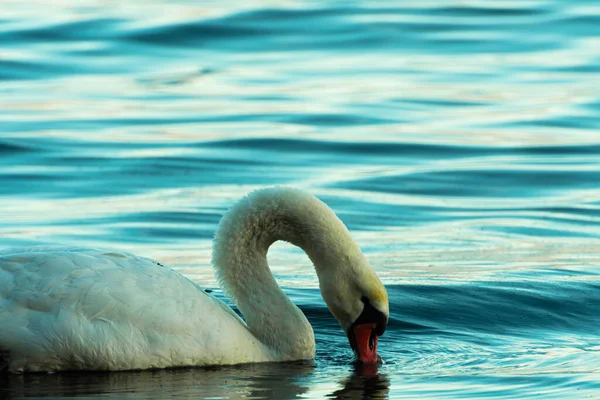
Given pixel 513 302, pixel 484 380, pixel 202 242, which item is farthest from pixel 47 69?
pixel 484 380

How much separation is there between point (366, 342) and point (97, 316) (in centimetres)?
168

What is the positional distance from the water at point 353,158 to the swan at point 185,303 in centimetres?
16

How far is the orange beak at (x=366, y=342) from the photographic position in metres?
8.38

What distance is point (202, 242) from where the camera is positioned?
487 inches

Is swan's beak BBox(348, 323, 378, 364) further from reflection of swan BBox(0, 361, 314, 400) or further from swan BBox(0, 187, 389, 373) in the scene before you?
reflection of swan BBox(0, 361, 314, 400)

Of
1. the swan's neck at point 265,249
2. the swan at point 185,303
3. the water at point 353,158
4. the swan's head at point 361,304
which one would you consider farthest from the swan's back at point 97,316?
the swan's head at point 361,304

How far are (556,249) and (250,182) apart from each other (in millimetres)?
4063

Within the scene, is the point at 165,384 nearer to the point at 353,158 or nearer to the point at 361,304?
the point at 361,304

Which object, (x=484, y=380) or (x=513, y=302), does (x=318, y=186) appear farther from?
(x=484, y=380)

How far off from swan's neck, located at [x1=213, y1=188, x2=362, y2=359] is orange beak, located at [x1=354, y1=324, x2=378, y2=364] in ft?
1.18

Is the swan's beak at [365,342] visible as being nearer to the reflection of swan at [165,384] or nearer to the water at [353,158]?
the water at [353,158]

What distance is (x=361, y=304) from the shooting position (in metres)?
8.39

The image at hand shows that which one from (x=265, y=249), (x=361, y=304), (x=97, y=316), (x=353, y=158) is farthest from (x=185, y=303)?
(x=353, y=158)

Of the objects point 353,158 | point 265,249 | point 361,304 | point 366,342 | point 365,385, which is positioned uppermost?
point 353,158
